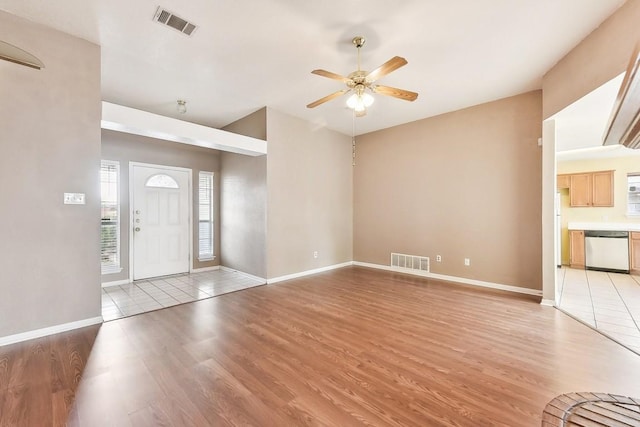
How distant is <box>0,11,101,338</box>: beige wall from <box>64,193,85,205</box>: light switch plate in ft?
0.12

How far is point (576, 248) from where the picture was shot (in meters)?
5.83

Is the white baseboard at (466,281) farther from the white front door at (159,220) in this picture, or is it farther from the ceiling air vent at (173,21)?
the ceiling air vent at (173,21)

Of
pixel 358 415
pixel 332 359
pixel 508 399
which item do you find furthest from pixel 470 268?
pixel 358 415

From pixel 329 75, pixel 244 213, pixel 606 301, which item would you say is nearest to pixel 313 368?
pixel 329 75

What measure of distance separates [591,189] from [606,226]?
895mm

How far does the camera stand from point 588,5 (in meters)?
2.35

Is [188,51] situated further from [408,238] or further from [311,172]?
[408,238]

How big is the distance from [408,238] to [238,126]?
13.9 ft

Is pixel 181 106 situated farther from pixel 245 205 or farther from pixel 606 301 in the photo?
pixel 606 301

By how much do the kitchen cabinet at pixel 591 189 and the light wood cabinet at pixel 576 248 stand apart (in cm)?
73

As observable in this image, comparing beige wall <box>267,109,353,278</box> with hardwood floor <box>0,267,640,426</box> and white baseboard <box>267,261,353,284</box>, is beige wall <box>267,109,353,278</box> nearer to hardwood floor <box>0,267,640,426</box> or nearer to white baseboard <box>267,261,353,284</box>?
white baseboard <box>267,261,353,284</box>

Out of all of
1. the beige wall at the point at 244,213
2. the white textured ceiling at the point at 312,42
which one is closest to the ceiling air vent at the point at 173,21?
the white textured ceiling at the point at 312,42

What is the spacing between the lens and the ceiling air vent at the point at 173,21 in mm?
2473

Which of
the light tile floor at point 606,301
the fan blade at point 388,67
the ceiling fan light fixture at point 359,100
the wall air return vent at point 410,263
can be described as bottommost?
the light tile floor at point 606,301
